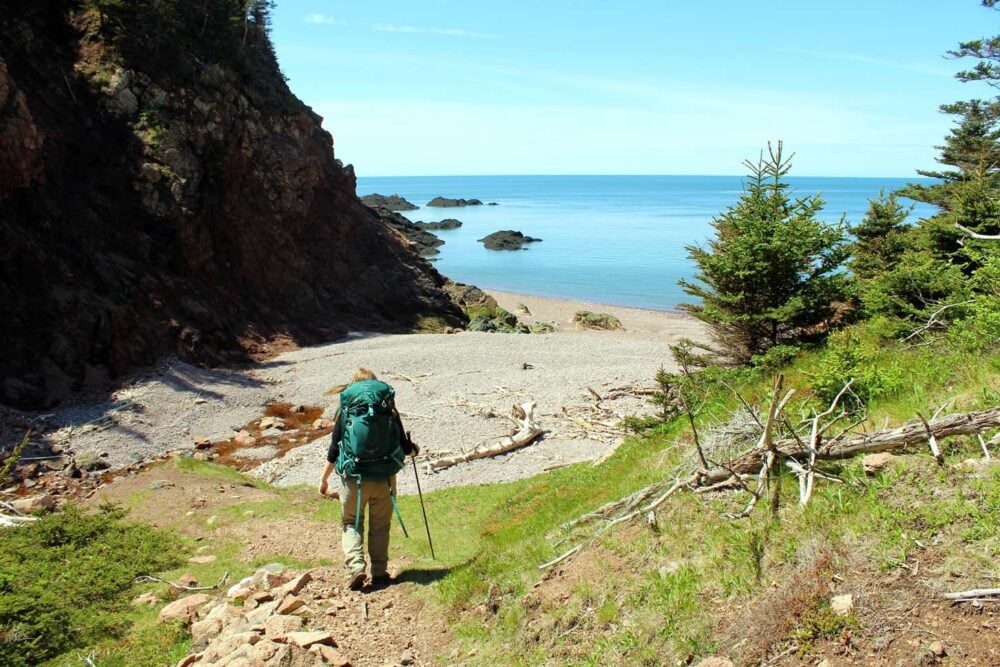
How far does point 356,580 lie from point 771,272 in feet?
27.4

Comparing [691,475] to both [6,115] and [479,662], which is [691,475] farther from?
[6,115]

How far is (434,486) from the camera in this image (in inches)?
658

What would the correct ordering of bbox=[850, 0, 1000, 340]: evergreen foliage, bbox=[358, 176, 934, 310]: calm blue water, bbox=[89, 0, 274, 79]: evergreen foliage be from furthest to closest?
bbox=[358, 176, 934, 310]: calm blue water
bbox=[89, 0, 274, 79]: evergreen foliage
bbox=[850, 0, 1000, 340]: evergreen foliage

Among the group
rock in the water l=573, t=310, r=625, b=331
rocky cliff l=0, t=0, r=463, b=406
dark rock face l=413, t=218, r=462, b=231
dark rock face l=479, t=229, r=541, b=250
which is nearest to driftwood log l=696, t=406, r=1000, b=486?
rocky cliff l=0, t=0, r=463, b=406

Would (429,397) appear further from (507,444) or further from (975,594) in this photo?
(975,594)

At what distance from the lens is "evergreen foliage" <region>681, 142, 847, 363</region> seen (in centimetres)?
1180

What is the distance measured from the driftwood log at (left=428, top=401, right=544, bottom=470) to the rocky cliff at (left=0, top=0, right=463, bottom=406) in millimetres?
12927

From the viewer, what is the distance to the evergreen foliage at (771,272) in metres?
11.8

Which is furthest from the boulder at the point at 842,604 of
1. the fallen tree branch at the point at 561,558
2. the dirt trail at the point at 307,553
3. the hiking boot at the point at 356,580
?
the hiking boot at the point at 356,580

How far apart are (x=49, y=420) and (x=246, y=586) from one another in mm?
15743

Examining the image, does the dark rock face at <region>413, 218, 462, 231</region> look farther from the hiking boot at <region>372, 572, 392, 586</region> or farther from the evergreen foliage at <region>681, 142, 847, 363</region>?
the hiking boot at <region>372, 572, 392, 586</region>

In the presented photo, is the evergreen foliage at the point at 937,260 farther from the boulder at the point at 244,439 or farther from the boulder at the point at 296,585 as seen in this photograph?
the boulder at the point at 244,439

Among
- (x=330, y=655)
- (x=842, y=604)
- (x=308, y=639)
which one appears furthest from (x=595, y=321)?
(x=842, y=604)

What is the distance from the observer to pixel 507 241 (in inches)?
3629
